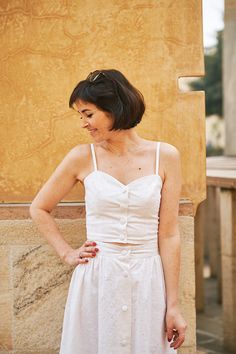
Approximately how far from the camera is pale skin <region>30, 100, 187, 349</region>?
8.30 ft

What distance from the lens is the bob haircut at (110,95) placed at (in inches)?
95.0

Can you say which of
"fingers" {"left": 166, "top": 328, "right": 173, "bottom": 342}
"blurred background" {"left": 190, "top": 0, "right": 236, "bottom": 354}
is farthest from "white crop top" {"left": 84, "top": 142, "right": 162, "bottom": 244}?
"blurred background" {"left": 190, "top": 0, "right": 236, "bottom": 354}

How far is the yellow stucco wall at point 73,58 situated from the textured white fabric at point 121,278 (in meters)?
0.61

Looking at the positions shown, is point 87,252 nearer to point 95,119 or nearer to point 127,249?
point 127,249

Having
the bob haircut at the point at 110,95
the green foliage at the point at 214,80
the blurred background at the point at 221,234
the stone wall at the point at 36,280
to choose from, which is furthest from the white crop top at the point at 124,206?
the green foliage at the point at 214,80

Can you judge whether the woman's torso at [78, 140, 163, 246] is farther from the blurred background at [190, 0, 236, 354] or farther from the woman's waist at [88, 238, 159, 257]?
the blurred background at [190, 0, 236, 354]

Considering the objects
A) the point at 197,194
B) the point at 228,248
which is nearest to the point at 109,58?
the point at 197,194

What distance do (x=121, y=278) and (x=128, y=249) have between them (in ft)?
0.43

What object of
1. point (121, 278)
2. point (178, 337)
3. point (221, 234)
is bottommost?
point (221, 234)

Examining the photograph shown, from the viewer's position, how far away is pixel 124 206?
244cm

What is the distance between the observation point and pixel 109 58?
3006mm

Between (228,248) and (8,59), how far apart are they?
274 centimetres

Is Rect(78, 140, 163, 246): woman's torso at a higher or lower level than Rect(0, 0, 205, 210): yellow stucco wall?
lower

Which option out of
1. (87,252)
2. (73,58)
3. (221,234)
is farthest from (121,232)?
(221,234)
